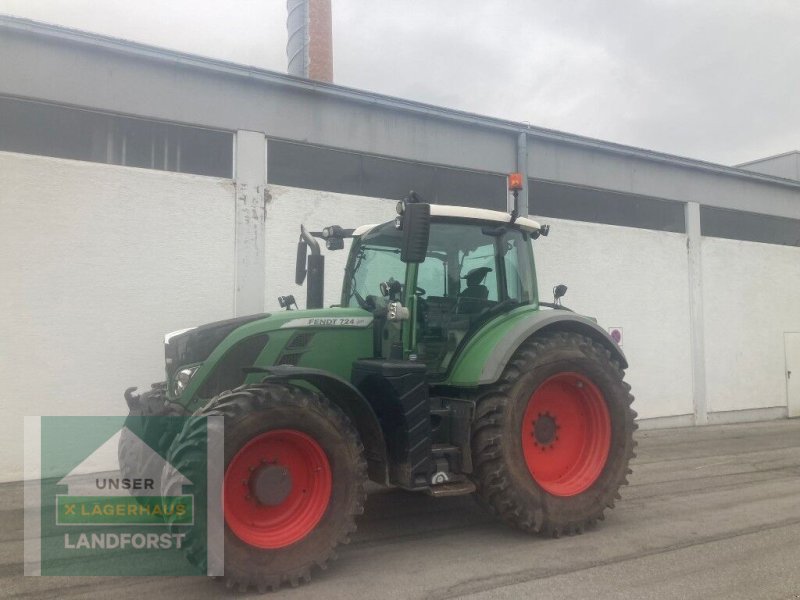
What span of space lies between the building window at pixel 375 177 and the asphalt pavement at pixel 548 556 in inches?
183

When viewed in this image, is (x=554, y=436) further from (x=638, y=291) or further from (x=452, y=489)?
(x=638, y=291)

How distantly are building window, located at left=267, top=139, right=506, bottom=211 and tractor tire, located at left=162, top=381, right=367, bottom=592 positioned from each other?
5.57 metres

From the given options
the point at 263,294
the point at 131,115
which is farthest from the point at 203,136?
the point at 263,294

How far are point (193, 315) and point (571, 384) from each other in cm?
498

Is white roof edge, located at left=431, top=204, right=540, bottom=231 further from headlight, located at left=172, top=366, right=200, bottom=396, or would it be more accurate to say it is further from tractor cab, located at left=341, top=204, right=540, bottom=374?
headlight, located at left=172, top=366, right=200, bottom=396

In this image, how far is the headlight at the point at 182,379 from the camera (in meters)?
4.94

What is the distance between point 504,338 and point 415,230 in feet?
3.93

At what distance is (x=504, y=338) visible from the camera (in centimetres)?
530

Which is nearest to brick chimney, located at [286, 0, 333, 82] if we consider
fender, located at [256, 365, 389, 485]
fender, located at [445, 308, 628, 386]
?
fender, located at [445, 308, 628, 386]

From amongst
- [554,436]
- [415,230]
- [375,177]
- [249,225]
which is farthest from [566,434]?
[375,177]

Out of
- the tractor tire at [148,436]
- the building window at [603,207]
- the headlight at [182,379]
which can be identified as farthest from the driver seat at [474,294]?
the building window at [603,207]

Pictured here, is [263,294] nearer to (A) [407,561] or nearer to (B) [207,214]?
(B) [207,214]

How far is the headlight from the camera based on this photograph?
16.2 ft

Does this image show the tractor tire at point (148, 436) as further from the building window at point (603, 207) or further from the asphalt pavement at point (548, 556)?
the building window at point (603, 207)
